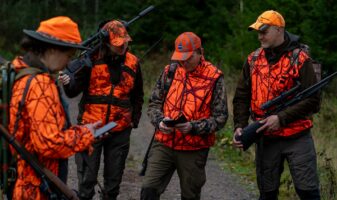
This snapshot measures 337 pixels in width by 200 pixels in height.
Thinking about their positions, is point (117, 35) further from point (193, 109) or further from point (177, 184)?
point (177, 184)

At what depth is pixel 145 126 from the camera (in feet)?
48.7

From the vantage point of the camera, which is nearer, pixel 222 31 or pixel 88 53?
pixel 88 53

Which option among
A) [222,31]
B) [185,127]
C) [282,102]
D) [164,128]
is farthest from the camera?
[222,31]

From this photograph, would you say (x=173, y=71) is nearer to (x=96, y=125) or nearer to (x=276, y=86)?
(x=276, y=86)

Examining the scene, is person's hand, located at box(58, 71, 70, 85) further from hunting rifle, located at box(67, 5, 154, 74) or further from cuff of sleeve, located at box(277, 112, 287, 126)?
cuff of sleeve, located at box(277, 112, 287, 126)

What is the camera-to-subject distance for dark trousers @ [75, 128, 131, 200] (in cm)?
693

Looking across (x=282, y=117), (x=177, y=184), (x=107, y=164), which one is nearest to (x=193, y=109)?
(x=282, y=117)

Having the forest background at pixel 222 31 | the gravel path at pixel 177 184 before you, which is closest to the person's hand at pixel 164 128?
the forest background at pixel 222 31

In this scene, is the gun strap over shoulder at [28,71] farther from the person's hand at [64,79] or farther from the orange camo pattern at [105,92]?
the orange camo pattern at [105,92]

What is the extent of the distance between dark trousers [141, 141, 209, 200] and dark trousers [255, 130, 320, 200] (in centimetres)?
62

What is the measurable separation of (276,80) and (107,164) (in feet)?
6.59

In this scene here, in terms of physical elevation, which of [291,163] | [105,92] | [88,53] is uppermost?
[88,53]

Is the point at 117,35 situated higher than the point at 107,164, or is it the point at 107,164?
the point at 117,35

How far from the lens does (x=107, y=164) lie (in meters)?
7.09
